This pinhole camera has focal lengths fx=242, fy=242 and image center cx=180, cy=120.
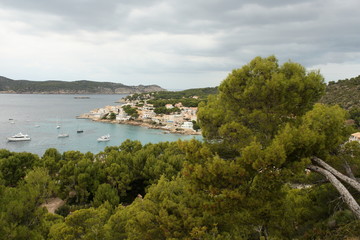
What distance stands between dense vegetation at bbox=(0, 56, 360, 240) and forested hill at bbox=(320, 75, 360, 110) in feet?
107

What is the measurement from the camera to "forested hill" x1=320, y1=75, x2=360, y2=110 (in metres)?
34.3

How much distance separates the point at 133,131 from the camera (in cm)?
4628

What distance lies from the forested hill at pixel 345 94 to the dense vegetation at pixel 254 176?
1278 inches

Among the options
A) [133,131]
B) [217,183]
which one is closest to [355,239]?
[217,183]

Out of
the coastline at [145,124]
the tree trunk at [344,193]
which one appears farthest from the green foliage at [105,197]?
the coastline at [145,124]

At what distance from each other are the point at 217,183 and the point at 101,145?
110 ft

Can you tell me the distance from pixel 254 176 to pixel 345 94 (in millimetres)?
42939

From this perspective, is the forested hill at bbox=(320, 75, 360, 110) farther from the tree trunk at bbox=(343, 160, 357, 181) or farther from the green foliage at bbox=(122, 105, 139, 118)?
the green foliage at bbox=(122, 105, 139, 118)

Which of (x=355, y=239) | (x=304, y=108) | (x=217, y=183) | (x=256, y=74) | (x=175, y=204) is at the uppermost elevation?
(x=256, y=74)

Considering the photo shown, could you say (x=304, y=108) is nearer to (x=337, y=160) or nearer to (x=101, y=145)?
(x=337, y=160)

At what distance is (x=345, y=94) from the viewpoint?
3900 centimetres

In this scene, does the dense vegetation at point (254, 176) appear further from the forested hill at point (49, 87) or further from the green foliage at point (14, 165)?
the forested hill at point (49, 87)

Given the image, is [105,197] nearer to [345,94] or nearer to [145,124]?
[145,124]

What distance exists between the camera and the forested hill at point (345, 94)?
3428cm
